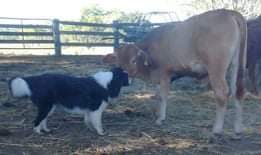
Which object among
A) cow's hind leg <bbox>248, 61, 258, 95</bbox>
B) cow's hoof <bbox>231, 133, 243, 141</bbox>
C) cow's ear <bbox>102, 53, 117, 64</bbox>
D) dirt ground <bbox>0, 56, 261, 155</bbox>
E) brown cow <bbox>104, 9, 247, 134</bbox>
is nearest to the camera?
dirt ground <bbox>0, 56, 261, 155</bbox>

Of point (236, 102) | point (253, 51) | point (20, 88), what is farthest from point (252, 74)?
point (20, 88)

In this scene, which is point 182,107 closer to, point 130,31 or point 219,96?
point 219,96

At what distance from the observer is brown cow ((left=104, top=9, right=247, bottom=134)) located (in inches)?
240

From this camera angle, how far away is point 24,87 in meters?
5.62

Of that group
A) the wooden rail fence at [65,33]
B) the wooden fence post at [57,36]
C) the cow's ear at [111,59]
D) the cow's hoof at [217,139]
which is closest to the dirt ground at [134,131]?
the cow's hoof at [217,139]

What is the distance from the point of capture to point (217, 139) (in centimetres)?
581

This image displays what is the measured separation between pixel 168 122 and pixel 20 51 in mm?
17468

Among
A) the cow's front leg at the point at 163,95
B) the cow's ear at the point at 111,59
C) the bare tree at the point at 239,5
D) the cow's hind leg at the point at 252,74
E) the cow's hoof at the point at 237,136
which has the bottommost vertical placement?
the cow's hoof at the point at 237,136

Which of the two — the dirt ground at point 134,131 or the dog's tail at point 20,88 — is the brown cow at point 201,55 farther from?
the dog's tail at point 20,88

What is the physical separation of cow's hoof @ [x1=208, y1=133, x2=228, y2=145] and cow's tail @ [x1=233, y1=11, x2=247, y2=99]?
2.35 feet

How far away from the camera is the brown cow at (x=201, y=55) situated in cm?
610

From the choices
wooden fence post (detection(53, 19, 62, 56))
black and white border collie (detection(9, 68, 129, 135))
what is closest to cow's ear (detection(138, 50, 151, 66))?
black and white border collie (detection(9, 68, 129, 135))

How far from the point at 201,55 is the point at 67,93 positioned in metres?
1.94

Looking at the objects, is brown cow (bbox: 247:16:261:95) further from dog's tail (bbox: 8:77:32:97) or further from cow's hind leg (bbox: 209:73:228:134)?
dog's tail (bbox: 8:77:32:97)
